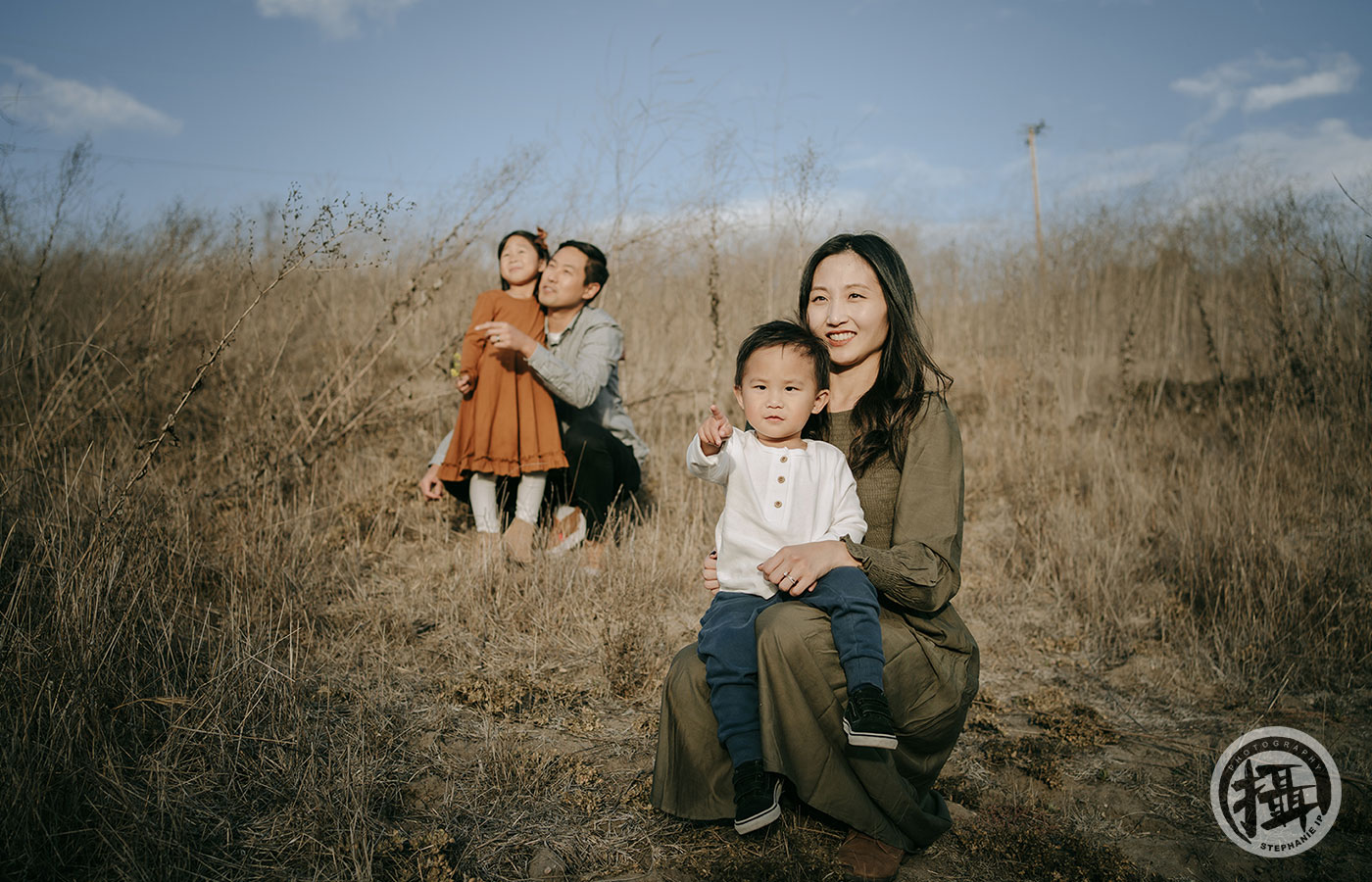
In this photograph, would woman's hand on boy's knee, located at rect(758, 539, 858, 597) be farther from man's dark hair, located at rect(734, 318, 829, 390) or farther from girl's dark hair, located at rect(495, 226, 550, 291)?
girl's dark hair, located at rect(495, 226, 550, 291)

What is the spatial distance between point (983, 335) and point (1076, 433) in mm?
2582

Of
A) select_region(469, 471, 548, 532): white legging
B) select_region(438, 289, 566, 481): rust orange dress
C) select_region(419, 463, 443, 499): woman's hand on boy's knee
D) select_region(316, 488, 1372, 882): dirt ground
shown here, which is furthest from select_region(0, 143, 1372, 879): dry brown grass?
select_region(438, 289, 566, 481): rust orange dress

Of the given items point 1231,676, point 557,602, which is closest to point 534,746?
point 557,602

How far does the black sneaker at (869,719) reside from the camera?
1729mm

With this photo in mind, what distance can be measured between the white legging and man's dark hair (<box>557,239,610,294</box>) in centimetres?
113

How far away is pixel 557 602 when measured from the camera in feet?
12.2

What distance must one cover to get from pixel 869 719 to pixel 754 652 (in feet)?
1.04

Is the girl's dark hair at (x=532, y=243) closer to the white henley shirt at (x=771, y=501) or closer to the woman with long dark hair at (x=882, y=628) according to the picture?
the woman with long dark hair at (x=882, y=628)

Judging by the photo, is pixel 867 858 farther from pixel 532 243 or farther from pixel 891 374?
pixel 532 243

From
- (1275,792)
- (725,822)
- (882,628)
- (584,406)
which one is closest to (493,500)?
(584,406)

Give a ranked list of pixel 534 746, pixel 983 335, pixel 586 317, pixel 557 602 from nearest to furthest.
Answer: pixel 534 746 < pixel 557 602 < pixel 586 317 < pixel 983 335

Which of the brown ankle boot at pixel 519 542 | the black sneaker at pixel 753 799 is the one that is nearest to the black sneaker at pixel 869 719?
the black sneaker at pixel 753 799

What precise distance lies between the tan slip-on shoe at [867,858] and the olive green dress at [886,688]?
5 centimetres

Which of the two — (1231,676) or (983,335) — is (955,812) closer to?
(1231,676)
